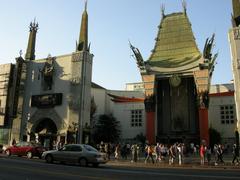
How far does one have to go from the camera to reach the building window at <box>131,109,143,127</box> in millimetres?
50372

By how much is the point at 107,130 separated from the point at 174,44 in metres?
16.9

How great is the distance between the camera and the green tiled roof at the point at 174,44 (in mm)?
46219

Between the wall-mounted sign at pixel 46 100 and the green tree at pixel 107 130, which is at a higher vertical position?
the wall-mounted sign at pixel 46 100

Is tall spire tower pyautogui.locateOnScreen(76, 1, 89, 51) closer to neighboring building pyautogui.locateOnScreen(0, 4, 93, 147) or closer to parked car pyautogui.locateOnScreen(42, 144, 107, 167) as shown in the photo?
neighboring building pyautogui.locateOnScreen(0, 4, 93, 147)

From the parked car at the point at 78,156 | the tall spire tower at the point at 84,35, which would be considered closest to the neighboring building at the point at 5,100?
the tall spire tower at the point at 84,35

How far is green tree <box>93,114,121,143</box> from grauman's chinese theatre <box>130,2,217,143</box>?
6.90 m

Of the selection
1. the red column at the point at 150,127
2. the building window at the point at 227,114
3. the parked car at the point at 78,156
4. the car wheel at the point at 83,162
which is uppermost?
the building window at the point at 227,114

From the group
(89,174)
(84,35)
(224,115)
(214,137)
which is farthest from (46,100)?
(89,174)

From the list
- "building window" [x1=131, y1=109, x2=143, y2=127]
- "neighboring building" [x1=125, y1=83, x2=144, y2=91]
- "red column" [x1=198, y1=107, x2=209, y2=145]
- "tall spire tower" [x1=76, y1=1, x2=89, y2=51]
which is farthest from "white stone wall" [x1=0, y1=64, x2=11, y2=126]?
"neighboring building" [x1=125, y1=83, x2=144, y2=91]

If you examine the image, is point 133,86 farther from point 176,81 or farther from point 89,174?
point 89,174

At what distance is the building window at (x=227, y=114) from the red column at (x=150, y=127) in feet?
33.3

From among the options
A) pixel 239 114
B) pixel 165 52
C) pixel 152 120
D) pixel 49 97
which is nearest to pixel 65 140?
pixel 49 97

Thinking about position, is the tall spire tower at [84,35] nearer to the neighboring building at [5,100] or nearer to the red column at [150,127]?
the neighboring building at [5,100]

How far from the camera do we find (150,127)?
147 feet
